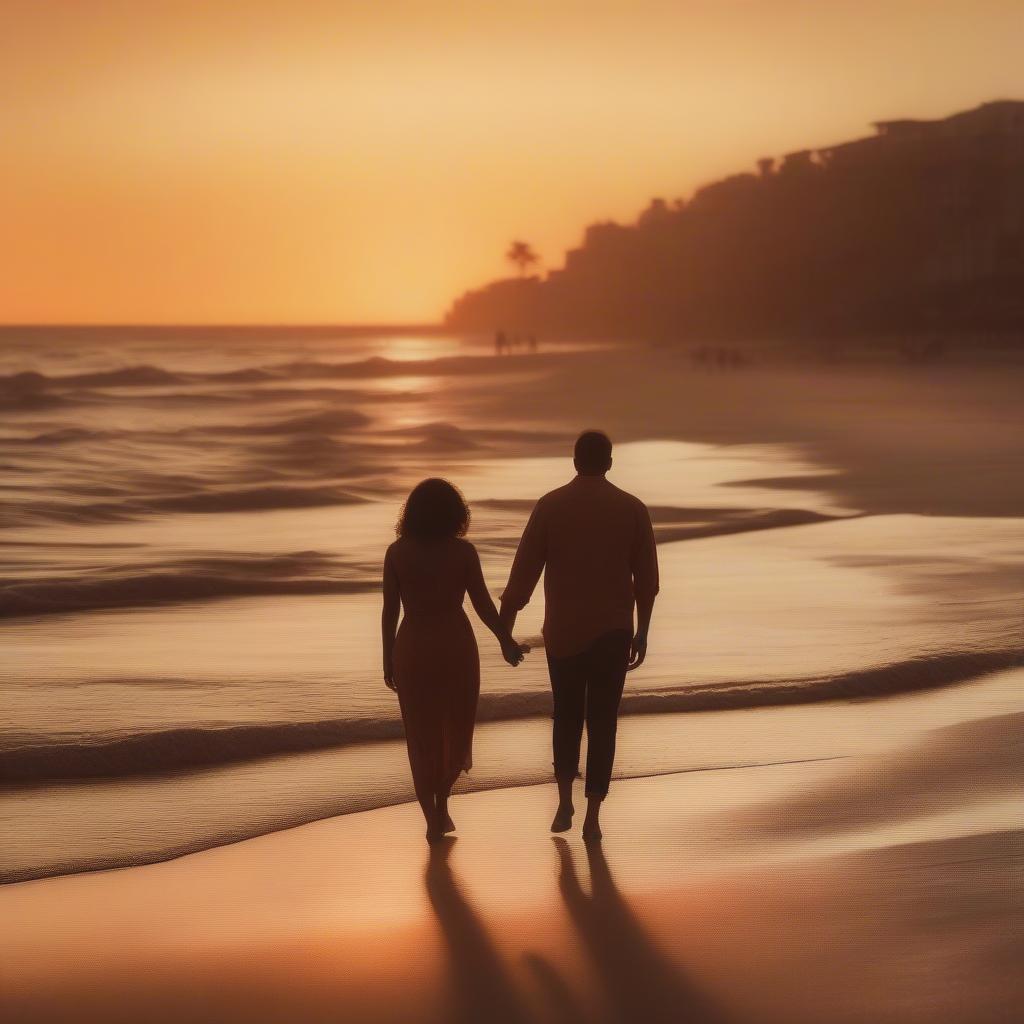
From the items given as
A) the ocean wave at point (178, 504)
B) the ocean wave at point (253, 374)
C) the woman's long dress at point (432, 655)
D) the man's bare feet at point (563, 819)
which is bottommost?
the ocean wave at point (253, 374)

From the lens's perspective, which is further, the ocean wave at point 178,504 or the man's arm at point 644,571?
the ocean wave at point 178,504

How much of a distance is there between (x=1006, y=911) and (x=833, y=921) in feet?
1.94

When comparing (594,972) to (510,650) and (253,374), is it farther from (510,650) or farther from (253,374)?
(253,374)

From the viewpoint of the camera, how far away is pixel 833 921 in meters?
5.13

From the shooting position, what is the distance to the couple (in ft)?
20.2

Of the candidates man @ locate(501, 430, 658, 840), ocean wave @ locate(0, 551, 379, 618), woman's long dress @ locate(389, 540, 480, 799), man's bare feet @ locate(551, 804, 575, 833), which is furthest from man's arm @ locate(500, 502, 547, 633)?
ocean wave @ locate(0, 551, 379, 618)

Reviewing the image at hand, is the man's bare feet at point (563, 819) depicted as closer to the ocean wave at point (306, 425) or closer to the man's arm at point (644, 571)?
the man's arm at point (644, 571)

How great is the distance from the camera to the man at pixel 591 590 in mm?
6156

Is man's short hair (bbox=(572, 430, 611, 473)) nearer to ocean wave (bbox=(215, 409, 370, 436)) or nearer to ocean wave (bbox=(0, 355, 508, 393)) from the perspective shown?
ocean wave (bbox=(215, 409, 370, 436))

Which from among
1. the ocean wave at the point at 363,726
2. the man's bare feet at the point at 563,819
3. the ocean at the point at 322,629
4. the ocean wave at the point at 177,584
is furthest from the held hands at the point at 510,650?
the ocean wave at the point at 177,584

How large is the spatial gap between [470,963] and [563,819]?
4.74ft

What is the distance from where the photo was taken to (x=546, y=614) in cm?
619

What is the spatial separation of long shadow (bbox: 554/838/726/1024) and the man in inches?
25.8

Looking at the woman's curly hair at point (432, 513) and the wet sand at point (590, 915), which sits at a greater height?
the woman's curly hair at point (432, 513)
